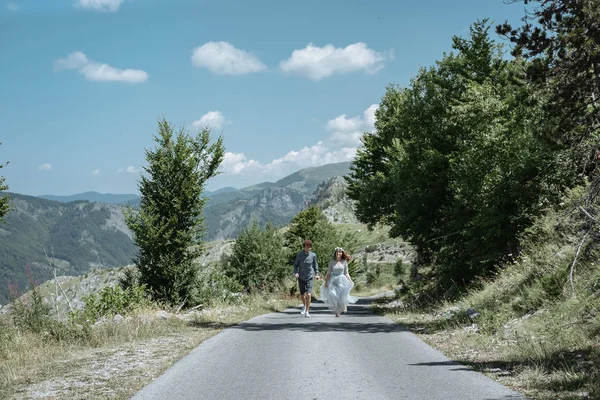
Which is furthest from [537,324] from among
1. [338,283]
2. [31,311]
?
[31,311]

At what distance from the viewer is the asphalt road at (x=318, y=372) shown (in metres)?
6.14

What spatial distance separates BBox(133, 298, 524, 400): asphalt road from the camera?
20.1ft

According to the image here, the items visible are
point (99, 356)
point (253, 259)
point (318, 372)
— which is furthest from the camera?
point (253, 259)

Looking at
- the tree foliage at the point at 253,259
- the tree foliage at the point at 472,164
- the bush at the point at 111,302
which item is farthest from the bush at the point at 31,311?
the tree foliage at the point at 253,259

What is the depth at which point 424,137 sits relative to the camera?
25531mm

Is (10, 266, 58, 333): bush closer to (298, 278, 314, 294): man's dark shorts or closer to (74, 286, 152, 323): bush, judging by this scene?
(74, 286, 152, 323): bush

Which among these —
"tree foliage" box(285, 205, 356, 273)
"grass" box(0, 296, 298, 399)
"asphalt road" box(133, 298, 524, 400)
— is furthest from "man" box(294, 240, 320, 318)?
"tree foliage" box(285, 205, 356, 273)

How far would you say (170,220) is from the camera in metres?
20.7

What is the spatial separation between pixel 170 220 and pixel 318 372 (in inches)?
571

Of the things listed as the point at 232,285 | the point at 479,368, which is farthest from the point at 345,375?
the point at 232,285

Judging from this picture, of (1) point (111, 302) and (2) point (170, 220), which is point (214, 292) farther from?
(1) point (111, 302)

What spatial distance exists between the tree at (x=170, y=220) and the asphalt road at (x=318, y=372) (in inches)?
395

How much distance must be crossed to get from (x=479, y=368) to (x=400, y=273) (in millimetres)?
69672

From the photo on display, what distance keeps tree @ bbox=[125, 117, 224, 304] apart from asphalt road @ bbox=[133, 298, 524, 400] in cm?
Answer: 1004
